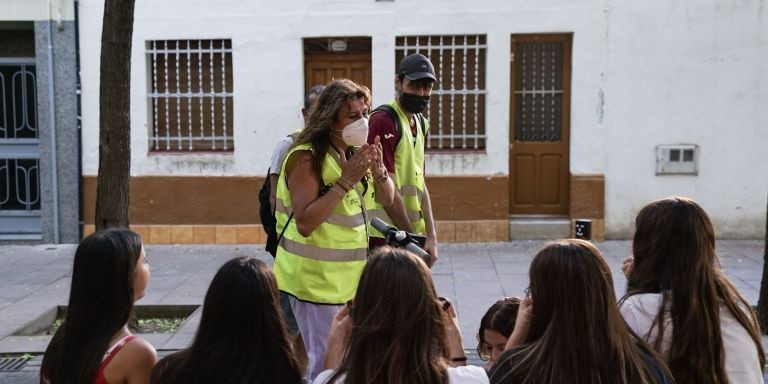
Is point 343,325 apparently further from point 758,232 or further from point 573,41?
point 758,232

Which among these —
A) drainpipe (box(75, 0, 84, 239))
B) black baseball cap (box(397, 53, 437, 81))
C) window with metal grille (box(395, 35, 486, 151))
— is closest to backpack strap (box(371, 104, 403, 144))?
black baseball cap (box(397, 53, 437, 81))

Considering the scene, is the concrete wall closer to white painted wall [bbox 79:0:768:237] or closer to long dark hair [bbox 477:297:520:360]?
white painted wall [bbox 79:0:768:237]

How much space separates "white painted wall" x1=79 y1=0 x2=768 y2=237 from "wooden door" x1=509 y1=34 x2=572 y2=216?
0.24 meters

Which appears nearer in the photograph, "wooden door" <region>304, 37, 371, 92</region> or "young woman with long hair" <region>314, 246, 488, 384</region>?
"young woman with long hair" <region>314, 246, 488, 384</region>

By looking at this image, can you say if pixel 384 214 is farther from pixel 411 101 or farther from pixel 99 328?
pixel 99 328

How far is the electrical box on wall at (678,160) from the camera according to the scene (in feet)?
32.8

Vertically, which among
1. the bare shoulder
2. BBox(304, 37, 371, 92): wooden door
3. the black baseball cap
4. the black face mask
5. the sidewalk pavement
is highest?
BBox(304, 37, 371, 92): wooden door

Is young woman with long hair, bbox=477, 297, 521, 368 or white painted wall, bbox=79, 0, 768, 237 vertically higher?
white painted wall, bbox=79, 0, 768, 237

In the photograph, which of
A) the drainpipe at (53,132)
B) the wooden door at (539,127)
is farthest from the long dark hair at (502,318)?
the drainpipe at (53,132)

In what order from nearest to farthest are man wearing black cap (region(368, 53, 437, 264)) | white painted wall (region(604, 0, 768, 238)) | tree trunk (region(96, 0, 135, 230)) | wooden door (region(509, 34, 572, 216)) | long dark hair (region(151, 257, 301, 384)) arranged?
long dark hair (region(151, 257, 301, 384)) → man wearing black cap (region(368, 53, 437, 264)) → tree trunk (region(96, 0, 135, 230)) → white painted wall (region(604, 0, 768, 238)) → wooden door (region(509, 34, 572, 216))

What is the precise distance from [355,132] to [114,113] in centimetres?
301

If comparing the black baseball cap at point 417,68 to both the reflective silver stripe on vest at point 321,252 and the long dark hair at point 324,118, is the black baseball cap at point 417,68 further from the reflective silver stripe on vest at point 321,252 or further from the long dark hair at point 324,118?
the reflective silver stripe on vest at point 321,252

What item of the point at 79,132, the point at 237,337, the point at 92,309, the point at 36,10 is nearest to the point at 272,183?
the point at 92,309

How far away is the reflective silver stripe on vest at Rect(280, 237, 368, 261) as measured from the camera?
3.86 metres
